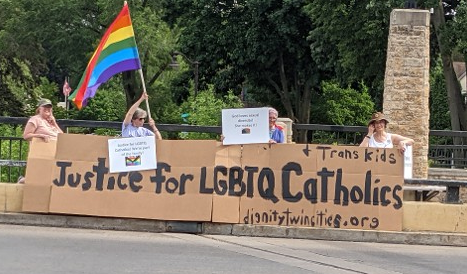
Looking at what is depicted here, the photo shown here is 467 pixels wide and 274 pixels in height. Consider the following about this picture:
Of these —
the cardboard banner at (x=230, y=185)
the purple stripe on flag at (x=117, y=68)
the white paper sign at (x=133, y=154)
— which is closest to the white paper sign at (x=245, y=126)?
the cardboard banner at (x=230, y=185)

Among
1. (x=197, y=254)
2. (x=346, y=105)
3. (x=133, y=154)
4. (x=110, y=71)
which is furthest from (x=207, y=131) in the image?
(x=346, y=105)

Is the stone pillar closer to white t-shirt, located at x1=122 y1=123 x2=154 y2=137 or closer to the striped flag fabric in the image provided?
the striped flag fabric

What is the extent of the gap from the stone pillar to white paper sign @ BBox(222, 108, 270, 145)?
510 cm

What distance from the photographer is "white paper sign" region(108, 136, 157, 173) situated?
11016 millimetres

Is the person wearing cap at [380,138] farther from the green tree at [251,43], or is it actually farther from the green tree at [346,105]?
A: the green tree at [346,105]

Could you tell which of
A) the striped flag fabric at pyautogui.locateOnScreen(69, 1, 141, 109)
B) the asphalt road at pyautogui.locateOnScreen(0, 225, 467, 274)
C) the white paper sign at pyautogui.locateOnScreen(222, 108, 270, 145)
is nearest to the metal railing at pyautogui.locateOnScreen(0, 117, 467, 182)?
the striped flag fabric at pyautogui.locateOnScreen(69, 1, 141, 109)

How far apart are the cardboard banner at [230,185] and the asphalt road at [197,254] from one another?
33cm

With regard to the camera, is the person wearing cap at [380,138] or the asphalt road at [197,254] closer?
the asphalt road at [197,254]

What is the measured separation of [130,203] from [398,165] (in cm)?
355

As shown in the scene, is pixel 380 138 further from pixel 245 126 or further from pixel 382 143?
pixel 245 126

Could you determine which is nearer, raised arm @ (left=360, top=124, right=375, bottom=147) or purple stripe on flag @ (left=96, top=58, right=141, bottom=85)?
raised arm @ (left=360, top=124, right=375, bottom=147)

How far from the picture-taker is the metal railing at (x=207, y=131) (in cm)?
1305

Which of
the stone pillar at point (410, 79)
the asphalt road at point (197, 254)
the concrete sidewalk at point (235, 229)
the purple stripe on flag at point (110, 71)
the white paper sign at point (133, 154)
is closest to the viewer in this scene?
the asphalt road at point (197, 254)

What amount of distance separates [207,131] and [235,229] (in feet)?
10.8
